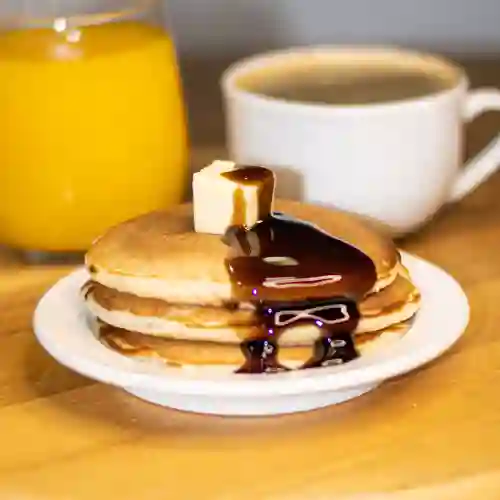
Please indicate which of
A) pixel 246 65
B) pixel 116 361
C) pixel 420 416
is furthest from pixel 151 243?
pixel 246 65

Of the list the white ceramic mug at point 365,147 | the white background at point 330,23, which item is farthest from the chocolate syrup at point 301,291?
the white background at point 330,23

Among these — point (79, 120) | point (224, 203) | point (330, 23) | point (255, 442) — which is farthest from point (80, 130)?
point (330, 23)

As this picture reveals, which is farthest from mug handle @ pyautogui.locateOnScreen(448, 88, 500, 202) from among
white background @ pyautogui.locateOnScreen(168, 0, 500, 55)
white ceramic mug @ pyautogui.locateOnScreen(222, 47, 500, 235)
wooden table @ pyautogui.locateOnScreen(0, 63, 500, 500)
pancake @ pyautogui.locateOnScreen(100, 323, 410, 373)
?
white background @ pyautogui.locateOnScreen(168, 0, 500, 55)

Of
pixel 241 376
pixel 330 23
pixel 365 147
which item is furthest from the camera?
pixel 330 23

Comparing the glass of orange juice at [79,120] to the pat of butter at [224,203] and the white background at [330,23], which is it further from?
the white background at [330,23]

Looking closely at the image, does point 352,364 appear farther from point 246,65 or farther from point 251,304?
point 246,65

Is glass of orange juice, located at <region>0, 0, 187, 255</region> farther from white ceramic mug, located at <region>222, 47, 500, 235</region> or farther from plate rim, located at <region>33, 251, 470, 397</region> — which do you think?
plate rim, located at <region>33, 251, 470, 397</region>

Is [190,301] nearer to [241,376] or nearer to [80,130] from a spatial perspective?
[241,376]
